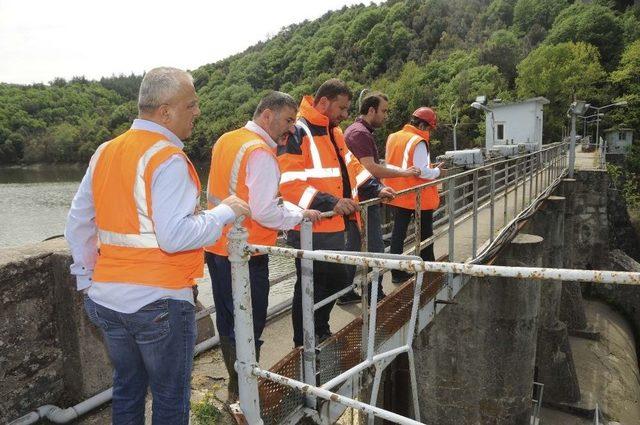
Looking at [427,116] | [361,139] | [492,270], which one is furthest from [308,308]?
[427,116]

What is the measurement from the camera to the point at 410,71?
235 ft

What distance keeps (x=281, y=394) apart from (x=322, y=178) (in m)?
1.40

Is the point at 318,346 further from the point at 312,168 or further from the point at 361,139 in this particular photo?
the point at 361,139

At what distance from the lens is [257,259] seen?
2.74 metres

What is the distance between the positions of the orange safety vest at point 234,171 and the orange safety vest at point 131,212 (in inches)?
24.3

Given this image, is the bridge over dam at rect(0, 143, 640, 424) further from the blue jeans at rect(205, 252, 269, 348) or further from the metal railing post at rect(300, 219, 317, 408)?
the blue jeans at rect(205, 252, 269, 348)

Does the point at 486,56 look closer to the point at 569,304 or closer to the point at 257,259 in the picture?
the point at 569,304

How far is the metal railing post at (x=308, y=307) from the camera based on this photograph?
2619 mm

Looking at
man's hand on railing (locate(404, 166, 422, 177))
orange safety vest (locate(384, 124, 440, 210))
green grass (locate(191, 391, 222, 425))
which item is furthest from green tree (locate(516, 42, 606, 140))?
green grass (locate(191, 391, 222, 425))

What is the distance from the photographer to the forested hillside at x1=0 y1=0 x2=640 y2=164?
47469 millimetres

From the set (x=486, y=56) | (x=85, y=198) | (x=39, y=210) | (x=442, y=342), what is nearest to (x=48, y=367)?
(x=85, y=198)

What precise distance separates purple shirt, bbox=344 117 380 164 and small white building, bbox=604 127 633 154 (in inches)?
1709

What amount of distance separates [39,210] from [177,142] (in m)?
43.5

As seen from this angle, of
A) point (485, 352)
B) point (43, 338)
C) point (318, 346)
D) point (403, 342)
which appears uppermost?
point (43, 338)
